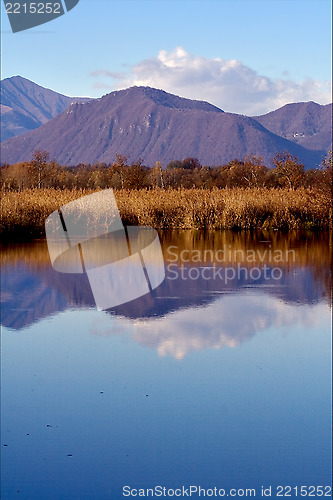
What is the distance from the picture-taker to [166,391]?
229 inches

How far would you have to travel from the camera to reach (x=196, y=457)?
4.59 m

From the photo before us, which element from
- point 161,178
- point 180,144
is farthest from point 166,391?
point 180,144

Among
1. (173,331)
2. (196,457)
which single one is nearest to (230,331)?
(173,331)

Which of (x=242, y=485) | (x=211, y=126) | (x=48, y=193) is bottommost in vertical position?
(x=242, y=485)

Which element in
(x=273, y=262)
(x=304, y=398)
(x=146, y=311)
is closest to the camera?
(x=304, y=398)

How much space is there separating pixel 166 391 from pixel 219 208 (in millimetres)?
17244

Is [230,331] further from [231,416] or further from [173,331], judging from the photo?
[231,416]

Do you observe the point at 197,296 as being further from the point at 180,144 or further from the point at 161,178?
the point at 180,144

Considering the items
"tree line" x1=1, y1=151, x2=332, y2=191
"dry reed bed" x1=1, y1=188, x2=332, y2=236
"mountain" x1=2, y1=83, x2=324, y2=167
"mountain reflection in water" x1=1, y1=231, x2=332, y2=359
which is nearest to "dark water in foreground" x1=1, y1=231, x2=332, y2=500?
"mountain reflection in water" x1=1, y1=231, x2=332, y2=359

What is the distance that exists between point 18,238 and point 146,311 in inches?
419

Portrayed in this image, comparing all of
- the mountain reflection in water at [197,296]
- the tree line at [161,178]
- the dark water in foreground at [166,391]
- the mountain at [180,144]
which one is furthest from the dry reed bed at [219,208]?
the mountain at [180,144]

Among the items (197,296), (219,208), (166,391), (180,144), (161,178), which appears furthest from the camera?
(180,144)

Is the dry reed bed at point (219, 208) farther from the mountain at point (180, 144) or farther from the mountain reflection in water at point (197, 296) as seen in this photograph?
the mountain at point (180, 144)

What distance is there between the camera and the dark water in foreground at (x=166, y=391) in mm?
4391
